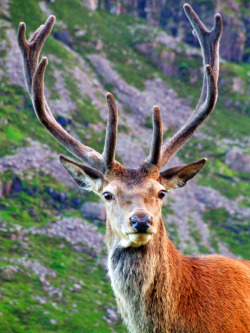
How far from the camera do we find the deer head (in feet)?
38.5

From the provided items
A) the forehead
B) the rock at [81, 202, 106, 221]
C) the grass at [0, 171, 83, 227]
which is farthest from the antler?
the rock at [81, 202, 106, 221]

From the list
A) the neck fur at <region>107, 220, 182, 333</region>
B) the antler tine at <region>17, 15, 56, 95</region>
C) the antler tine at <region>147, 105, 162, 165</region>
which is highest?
the antler tine at <region>17, 15, 56, 95</region>

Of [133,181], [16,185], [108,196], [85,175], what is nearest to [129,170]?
[133,181]

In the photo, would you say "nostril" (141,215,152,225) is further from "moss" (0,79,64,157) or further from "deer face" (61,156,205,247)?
"moss" (0,79,64,157)

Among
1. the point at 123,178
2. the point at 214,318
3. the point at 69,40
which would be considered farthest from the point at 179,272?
the point at 69,40

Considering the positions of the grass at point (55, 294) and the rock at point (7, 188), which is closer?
the grass at point (55, 294)

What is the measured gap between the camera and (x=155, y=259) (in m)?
12.1

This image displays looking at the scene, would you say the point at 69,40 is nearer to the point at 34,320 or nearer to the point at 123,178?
the point at 34,320

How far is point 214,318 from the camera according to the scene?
1212 centimetres

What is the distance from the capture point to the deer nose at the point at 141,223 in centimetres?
1120

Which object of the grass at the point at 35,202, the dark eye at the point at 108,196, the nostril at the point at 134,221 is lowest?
the grass at the point at 35,202

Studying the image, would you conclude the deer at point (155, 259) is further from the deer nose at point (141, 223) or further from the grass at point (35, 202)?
the grass at point (35, 202)

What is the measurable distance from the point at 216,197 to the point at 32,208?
23.9 metres

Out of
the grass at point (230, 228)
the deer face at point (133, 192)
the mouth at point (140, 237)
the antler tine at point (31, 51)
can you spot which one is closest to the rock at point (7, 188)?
the grass at point (230, 228)
